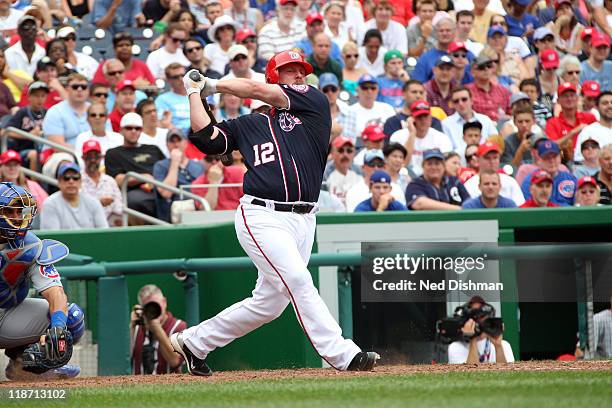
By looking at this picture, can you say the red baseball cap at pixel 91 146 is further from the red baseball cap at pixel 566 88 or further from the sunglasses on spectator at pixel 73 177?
the red baseball cap at pixel 566 88

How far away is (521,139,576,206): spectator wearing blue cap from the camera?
12.2 metres

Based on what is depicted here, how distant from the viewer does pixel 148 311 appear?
31.1 feet

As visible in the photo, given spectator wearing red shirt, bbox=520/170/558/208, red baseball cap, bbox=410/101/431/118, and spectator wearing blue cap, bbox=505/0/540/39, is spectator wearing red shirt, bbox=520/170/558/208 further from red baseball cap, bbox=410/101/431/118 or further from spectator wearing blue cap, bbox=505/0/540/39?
spectator wearing blue cap, bbox=505/0/540/39

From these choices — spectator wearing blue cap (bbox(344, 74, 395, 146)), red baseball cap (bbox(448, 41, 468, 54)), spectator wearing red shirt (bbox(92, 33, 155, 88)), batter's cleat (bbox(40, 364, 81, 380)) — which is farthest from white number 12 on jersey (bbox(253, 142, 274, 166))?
red baseball cap (bbox(448, 41, 468, 54))

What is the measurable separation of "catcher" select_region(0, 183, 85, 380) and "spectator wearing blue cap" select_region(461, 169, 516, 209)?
4.69m

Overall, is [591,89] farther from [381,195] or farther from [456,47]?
[381,195]

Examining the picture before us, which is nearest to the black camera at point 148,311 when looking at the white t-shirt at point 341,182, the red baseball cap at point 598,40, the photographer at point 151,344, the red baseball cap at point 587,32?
the photographer at point 151,344

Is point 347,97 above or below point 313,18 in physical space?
below

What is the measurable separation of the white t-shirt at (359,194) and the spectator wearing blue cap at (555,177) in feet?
4.50

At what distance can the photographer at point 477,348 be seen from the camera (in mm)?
8781

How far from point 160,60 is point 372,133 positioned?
3120 millimetres

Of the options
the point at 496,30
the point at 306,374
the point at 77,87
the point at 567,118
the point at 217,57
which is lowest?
the point at 306,374

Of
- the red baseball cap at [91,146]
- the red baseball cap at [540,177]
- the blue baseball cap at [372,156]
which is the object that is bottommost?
the red baseball cap at [540,177]

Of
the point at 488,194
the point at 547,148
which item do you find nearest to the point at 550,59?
the point at 547,148
